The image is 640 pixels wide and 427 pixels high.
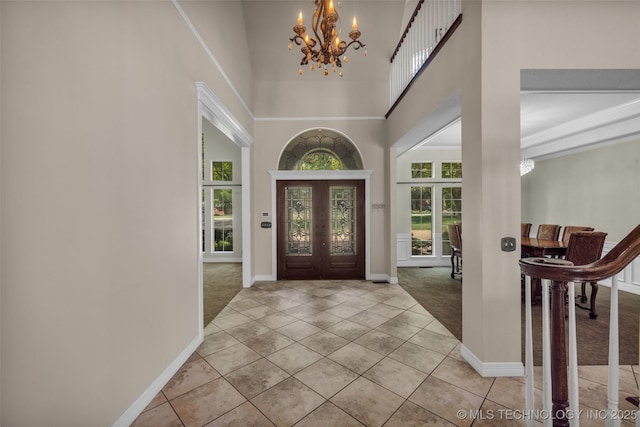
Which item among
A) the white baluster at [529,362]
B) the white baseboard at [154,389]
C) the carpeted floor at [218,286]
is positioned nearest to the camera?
the white baluster at [529,362]

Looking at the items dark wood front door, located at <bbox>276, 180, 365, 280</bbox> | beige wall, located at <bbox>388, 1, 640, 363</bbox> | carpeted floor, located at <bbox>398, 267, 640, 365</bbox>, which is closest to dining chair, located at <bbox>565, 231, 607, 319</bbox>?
carpeted floor, located at <bbox>398, 267, 640, 365</bbox>

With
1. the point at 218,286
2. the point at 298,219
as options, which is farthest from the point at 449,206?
the point at 218,286

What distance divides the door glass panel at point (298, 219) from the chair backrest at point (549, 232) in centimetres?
463

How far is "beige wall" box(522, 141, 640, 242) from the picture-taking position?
4.76 metres

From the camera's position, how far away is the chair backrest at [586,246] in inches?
133

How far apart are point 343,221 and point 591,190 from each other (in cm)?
511

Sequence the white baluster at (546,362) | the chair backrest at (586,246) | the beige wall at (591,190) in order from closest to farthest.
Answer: the white baluster at (546,362) → the chair backrest at (586,246) → the beige wall at (591,190)

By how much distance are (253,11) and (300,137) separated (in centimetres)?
218

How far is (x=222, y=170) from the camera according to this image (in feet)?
25.6

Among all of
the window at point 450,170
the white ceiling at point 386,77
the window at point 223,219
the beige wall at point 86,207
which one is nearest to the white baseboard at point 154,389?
the beige wall at point 86,207

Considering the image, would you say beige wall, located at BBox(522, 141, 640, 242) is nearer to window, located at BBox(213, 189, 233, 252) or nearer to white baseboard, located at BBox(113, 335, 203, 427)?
white baseboard, located at BBox(113, 335, 203, 427)

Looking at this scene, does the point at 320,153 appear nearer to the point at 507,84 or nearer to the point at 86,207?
the point at 507,84

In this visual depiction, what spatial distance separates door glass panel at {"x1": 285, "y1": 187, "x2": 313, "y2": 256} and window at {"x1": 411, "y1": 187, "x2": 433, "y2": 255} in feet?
10.1

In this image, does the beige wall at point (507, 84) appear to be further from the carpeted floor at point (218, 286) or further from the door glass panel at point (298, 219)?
the door glass panel at point (298, 219)
